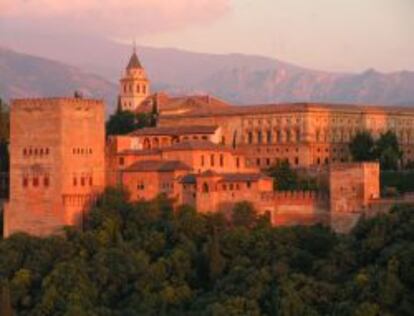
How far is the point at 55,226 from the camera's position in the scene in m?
50.8

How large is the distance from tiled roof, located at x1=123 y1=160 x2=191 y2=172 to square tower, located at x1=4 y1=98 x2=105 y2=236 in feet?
4.98

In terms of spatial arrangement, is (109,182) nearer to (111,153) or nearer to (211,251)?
(111,153)

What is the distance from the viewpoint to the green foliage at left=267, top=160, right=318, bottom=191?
177 feet

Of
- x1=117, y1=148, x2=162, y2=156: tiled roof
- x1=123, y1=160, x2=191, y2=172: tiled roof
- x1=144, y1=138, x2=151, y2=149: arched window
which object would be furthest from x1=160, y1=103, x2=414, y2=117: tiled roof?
x1=123, y1=160, x2=191, y2=172: tiled roof

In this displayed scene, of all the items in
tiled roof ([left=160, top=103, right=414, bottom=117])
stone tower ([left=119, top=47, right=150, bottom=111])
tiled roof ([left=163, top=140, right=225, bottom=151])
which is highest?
stone tower ([left=119, top=47, right=150, bottom=111])

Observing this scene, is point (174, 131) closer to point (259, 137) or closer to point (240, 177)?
point (259, 137)

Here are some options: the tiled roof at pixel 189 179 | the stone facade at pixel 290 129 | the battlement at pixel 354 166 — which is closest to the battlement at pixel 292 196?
the battlement at pixel 354 166

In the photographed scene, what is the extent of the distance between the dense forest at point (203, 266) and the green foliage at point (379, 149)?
43.4 ft

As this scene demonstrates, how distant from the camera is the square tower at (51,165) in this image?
167 ft

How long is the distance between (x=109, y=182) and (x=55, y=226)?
132 inches

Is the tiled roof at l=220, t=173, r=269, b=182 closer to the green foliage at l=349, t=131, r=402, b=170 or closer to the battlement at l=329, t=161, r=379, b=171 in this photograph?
the battlement at l=329, t=161, r=379, b=171

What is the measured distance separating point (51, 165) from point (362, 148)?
17282 millimetres

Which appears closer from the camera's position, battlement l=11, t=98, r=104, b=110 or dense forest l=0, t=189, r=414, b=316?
dense forest l=0, t=189, r=414, b=316

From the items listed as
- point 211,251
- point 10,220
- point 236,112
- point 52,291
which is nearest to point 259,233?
point 211,251
